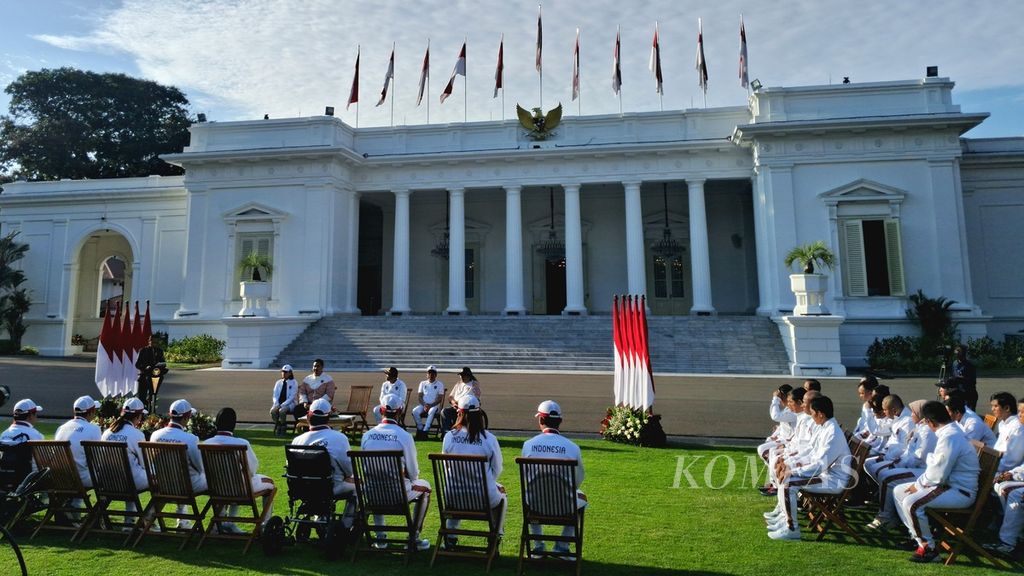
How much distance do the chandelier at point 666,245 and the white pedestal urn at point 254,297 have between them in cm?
1756

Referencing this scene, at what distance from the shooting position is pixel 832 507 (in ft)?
18.4

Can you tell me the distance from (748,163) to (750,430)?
1687cm

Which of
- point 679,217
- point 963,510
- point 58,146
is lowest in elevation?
point 963,510

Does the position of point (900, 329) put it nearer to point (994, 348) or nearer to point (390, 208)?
point (994, 348)

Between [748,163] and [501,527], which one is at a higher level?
[748,163]

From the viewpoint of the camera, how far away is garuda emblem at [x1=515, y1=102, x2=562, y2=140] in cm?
2578

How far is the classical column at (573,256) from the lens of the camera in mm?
24484

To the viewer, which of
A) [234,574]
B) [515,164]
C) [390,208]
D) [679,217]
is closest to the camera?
[234,574]

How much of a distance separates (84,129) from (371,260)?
30.3 m

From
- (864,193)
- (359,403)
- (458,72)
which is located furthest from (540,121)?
(359,403)

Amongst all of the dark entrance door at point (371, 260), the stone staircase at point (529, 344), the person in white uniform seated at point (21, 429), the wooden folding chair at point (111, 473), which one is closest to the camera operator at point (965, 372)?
the stone staircase at point (529, 344)

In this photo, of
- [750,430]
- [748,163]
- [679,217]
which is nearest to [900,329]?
[748,163]

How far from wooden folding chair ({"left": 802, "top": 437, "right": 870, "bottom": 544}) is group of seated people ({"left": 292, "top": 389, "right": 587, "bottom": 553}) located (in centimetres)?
238

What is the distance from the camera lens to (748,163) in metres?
24.0
